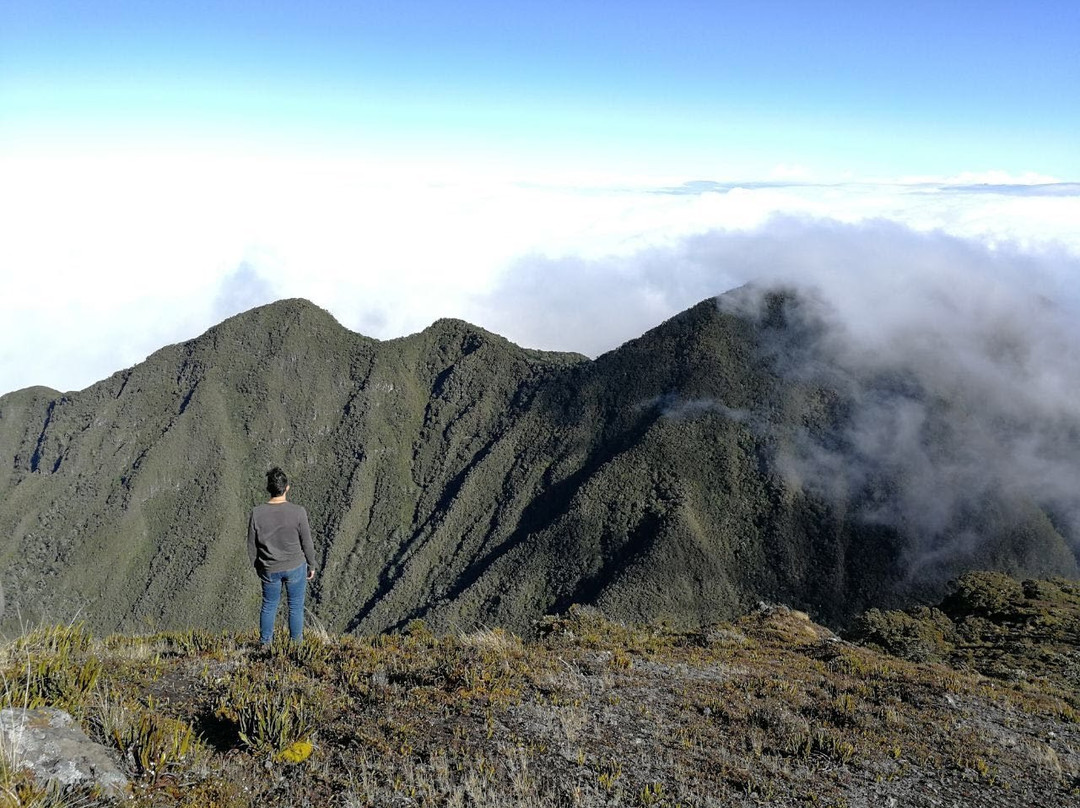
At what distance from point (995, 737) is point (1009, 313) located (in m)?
164

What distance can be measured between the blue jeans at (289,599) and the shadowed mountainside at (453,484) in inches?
3397

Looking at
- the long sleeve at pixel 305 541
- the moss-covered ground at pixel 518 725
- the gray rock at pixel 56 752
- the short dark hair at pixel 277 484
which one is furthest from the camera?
the long sleeve at pixel 305 541

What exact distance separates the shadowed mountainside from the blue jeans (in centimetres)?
8627

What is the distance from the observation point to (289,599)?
14.4 metres

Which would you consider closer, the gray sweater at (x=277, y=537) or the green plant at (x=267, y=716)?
the green plant at (x=267, y=716)

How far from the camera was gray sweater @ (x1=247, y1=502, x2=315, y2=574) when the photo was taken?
13.3 meters

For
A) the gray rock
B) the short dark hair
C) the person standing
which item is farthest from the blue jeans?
the gray rock

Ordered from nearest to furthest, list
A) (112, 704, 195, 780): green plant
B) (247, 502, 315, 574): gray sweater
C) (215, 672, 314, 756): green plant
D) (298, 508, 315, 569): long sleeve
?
(112, 704, 195, 780): green plant < (215, 672, 314, 756): green plant < (247, 502, 315, 574): gray sweater < (298, 508, 315, 569): long sleeve

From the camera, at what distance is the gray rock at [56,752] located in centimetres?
715

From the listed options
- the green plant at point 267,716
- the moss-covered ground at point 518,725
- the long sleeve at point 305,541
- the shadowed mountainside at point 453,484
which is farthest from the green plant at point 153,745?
the shadowed mountainside at point 453,484

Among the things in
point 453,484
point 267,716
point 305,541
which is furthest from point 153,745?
point 453,484

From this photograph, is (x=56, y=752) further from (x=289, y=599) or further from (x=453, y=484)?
(x=453, y=484)

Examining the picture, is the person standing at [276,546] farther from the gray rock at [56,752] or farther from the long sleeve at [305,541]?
the gray rock at [56,752]

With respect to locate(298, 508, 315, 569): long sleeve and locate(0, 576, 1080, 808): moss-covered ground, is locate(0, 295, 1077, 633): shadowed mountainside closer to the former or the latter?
locate(0, 576, 1080, 808): moss-covered ground
